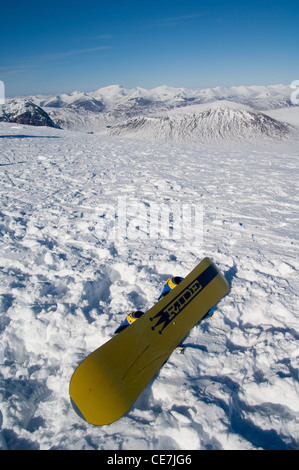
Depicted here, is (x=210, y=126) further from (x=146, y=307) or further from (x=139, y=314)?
(x=139, y=314)

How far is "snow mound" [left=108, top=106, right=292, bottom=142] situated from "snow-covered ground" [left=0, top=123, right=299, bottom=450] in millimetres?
99510

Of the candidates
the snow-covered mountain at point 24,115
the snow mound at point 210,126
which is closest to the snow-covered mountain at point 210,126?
the snow mound at point 210,126

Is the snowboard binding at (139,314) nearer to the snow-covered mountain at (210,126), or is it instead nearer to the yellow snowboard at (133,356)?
the yellow snowboard at (133,356)

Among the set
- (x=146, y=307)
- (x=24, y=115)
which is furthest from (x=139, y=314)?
(x=24, y=115)

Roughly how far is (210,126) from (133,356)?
396 ft

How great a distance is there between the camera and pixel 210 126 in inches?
4331

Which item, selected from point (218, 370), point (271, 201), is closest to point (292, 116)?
point (271, 201)

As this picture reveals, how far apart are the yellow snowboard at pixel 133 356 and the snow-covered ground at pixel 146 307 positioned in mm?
311

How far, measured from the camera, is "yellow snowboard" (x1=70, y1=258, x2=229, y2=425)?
9.31 feet

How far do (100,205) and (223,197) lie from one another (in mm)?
5070

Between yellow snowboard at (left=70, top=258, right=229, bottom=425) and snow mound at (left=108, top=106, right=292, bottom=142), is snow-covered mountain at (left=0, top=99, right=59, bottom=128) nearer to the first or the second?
snow mound at (left=108, top=106, right=292, bottom=142)

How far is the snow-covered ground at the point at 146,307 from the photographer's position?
2.93 metres

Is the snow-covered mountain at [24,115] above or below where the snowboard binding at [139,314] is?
above
